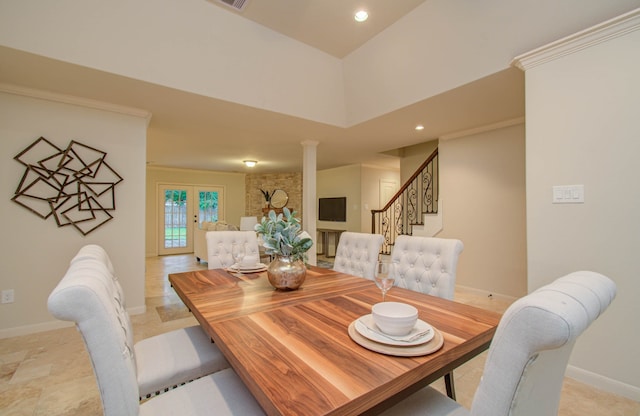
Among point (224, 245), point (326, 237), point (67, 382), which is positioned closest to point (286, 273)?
point (224, 245)

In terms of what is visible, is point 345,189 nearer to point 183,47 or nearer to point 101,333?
point 183,47

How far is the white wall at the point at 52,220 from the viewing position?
8.98 ft

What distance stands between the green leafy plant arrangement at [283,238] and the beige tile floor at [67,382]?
1371mm

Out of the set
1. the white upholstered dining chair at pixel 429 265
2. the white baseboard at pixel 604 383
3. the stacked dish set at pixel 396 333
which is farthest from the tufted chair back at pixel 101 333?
the white baseboard at pixel 604 383

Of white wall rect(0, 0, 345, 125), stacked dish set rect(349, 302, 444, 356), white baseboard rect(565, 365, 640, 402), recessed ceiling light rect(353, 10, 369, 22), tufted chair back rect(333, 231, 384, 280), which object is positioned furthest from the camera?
recessed ceiling light rect(353, 10, 369, 22)

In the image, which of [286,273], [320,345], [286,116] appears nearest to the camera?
[320,345]

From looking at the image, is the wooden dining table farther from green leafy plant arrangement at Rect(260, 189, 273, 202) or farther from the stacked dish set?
green leafy plant arrangement at Rect(260, 189, 273, 202)

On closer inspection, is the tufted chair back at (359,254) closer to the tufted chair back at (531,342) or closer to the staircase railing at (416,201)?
the tufted chair back at (531,342)

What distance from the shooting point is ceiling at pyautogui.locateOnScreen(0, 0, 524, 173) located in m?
2.54

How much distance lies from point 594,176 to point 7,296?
4863 mm

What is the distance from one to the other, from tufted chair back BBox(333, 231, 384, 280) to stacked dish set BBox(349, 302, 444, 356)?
109 cm

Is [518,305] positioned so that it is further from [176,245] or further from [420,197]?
[176,245]

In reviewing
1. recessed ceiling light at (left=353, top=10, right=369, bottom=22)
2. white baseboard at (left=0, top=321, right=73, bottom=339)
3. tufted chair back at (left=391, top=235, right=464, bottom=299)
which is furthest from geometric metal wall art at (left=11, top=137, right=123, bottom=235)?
tufted chair back at (left=391, top=235, right=464, bottom=299)

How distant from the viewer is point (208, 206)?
28.2 feet
